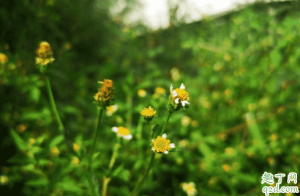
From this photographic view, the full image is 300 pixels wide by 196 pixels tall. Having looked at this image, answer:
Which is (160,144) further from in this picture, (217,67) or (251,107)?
(217,67)

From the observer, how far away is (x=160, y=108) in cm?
118

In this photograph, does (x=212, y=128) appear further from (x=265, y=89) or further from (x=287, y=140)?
(x=265, y=89)

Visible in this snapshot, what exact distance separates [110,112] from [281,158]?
1.54 metres

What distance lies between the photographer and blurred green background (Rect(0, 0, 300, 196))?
1276 mm

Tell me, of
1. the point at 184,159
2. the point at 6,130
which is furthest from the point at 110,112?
the point at 6,130

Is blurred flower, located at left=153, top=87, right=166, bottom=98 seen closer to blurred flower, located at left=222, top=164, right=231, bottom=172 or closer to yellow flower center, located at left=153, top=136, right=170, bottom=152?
yellow flower center, located at left=153, top=136, right=170, bottom=152

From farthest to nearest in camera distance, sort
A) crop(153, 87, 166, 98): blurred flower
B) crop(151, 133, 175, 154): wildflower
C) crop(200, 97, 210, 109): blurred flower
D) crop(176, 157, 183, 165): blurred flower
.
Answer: crop(200, 97, 210, 109): blurred flower < crop(176, 157, 183, 165): blurred flower < crop(153, 87, 166, 98): blurred flower < crop(151, 133, 175, 154): wildflower

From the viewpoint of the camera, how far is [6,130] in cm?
152

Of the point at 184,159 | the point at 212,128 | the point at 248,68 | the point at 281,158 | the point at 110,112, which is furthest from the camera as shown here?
the point at 248,68

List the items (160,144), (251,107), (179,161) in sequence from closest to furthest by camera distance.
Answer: (160,144)
(179,161)
(251,107)

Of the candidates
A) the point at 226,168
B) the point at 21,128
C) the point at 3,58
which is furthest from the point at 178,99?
the point at 21,128

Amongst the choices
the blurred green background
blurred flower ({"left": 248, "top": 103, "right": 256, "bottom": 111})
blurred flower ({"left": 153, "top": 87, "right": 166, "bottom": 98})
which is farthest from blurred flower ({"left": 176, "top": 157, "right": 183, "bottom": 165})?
blurred flower ({"left": 248, "top": 103, "right": 256, "bottom": 111})

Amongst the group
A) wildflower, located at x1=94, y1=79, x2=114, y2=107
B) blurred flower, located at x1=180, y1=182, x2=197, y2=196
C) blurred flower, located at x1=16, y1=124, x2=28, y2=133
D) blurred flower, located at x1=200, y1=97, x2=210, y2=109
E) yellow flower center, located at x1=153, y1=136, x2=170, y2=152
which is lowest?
yellow flower center, located at x1=153, y1=136, x2=170, y2=152

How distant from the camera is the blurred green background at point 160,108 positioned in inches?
50.3
